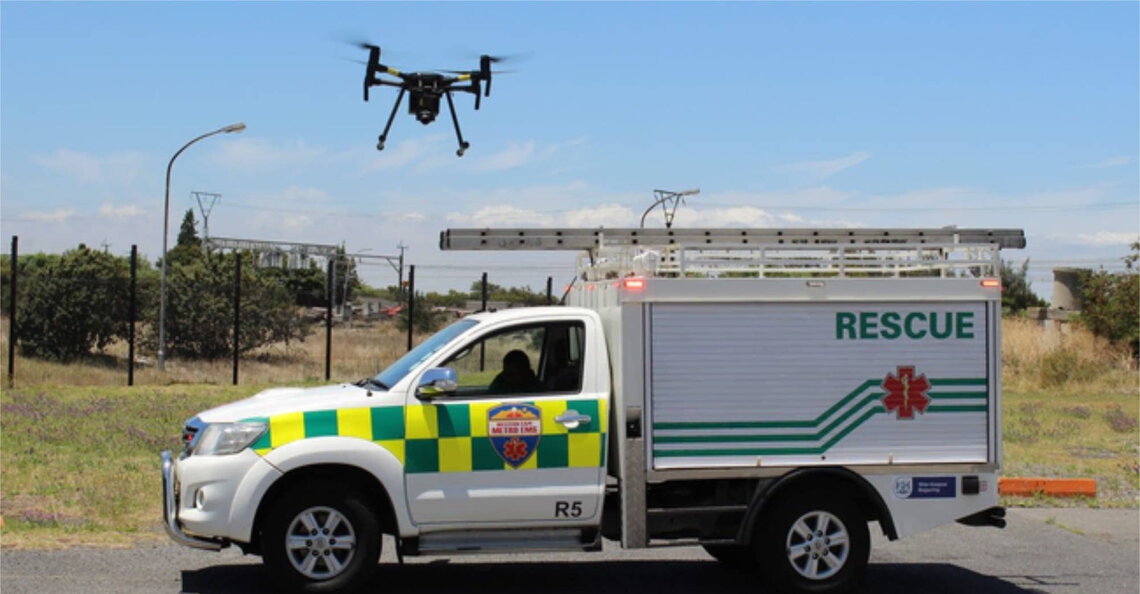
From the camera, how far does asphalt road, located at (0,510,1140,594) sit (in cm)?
830

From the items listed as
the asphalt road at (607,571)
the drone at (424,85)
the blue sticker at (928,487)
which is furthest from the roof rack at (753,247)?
the drone at (424,85)

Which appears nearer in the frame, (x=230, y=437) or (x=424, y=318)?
(x=230, y=437)

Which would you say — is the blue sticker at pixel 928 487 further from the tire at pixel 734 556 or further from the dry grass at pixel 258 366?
the dry grass at pixel 258 366

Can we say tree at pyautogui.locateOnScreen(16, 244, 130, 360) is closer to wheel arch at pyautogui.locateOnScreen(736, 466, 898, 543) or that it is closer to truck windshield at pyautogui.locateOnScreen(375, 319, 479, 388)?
truck windshield at pyautogui.locateOnScreen(375, 319, 479, 388)

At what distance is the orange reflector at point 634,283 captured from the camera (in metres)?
8.02

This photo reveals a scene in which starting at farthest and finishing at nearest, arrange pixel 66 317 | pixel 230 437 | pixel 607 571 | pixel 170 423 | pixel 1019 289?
pixel 1019 289 < pixel 66 317 < pixel 170 423 < pixel 607 571 < pixel 230 437

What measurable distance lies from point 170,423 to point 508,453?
10.6 meters

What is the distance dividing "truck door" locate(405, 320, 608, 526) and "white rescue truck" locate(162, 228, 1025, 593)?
0.04 feet

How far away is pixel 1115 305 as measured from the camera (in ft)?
111

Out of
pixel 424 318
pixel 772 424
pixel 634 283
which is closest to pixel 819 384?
pixel 772 424

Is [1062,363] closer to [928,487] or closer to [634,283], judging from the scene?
[928,487]

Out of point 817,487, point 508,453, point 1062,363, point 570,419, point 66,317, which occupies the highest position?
point 66,317

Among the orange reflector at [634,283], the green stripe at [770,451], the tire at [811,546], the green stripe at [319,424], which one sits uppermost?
the orange reflector at [634,283]

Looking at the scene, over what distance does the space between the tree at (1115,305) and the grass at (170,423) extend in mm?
520
